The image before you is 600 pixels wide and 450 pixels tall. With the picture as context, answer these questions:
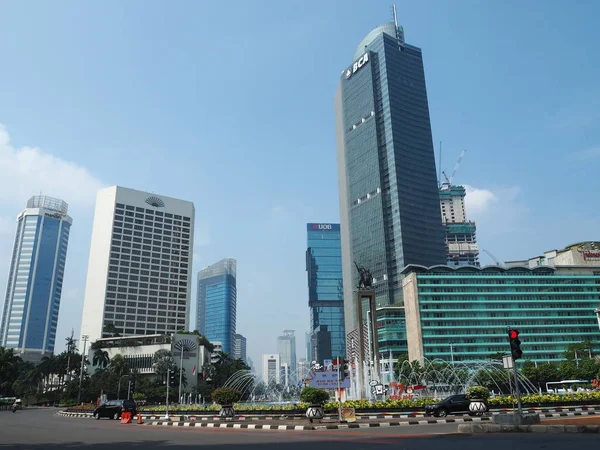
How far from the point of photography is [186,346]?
122 m

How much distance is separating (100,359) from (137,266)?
4909cm

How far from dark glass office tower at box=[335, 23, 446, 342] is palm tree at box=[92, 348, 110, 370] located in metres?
88.7

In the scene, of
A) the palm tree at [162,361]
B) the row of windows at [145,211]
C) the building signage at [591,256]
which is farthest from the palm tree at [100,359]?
the building signage at [591,256]

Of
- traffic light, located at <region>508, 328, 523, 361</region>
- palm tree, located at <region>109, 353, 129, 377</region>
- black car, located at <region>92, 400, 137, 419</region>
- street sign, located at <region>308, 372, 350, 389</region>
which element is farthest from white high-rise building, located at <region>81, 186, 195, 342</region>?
traffic light, located at <region>508, 328, 523, 361</region>

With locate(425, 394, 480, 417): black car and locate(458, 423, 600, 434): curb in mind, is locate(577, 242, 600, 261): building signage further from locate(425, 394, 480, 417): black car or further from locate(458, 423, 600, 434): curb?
locate(458, 423, 600, 434): curb

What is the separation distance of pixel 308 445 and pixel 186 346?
115m

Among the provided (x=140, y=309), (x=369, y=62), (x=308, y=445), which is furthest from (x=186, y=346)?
(x=369, y=62)

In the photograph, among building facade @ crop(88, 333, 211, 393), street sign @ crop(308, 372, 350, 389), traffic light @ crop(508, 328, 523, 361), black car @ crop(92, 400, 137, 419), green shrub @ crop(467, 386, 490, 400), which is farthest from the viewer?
building facade @ crop(88, 333, 211, 393)

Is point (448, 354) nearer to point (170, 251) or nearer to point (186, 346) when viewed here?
point (186, 346)

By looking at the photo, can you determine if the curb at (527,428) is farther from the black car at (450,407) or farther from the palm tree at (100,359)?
the palm tree at (100,359)

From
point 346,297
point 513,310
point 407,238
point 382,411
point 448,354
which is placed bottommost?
point 382,411

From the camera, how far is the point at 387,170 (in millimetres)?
172875

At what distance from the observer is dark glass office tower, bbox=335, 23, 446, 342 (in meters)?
167

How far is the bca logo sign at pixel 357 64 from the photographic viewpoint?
189m
